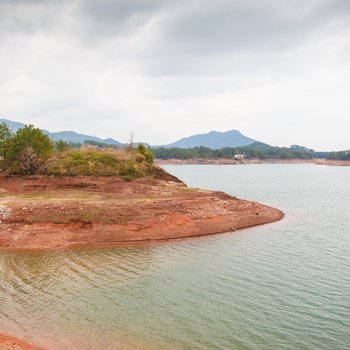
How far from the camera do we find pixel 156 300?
16.9m

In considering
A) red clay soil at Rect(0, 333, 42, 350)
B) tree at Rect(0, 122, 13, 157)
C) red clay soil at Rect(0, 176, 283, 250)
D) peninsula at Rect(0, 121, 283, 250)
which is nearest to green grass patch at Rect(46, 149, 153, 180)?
peninsula at Rect(0, 121, 283, 250)

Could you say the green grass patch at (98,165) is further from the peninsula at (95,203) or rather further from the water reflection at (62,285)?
the water reflection at (62,285)

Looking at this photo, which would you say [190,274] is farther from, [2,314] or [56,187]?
[56,187]

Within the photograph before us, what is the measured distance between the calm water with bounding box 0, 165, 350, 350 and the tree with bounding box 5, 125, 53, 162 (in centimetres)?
2234

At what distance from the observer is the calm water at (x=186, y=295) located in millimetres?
13555

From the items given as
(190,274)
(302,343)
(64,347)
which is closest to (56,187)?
(190,274)

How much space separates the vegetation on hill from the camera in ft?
136

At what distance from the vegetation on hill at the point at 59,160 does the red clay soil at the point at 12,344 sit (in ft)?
91.5

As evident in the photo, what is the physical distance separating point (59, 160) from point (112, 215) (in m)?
17.0

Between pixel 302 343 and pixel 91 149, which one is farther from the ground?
pixel 91 149

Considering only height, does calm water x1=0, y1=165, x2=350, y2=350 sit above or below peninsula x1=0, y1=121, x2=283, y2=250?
below

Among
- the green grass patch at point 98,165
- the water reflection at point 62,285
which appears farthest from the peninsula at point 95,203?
the water reflection at point 62,285

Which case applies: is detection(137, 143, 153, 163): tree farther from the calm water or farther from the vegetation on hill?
the calm water

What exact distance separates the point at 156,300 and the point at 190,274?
401 cm
